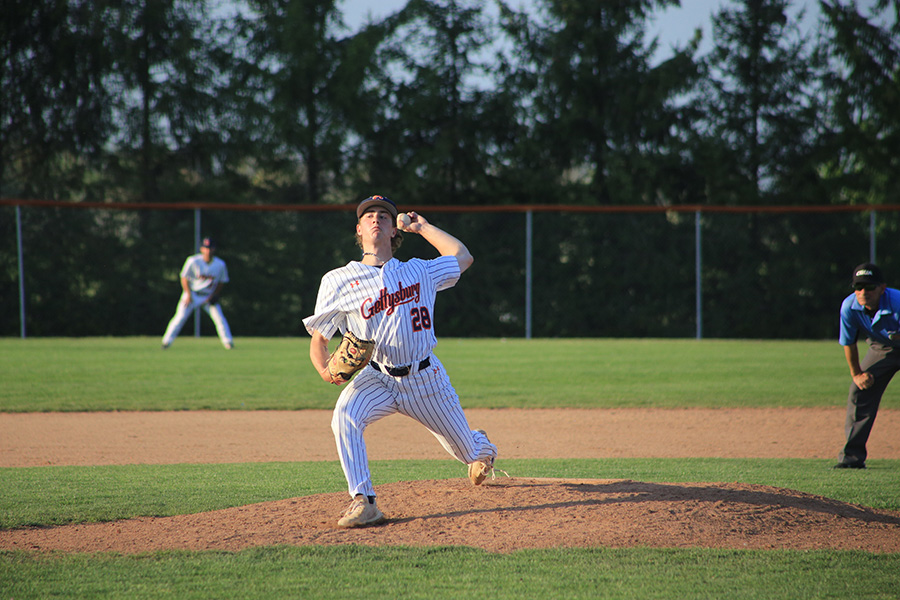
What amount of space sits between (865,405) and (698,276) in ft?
38.2

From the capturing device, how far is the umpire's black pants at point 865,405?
616 cm

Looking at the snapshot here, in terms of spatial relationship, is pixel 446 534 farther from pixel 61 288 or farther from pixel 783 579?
pixel 61 288

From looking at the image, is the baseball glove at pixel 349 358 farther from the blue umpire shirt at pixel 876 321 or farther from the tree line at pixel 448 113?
the tree line at pixel 448 113

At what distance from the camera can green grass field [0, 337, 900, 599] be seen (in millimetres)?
3354

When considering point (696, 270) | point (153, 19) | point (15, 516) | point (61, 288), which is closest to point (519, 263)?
point (696, 270)

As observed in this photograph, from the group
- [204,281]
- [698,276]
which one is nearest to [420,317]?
[204,281]

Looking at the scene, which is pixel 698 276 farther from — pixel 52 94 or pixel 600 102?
pixel 52 94

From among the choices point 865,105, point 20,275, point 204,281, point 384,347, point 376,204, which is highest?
point 865,105

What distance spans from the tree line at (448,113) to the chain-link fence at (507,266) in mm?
3672

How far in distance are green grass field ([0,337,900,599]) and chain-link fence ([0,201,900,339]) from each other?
16.5ft

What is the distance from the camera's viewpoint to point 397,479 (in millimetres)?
5664

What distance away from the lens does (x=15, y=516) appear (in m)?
4.55

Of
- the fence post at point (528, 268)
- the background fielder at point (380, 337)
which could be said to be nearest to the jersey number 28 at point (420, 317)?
the background fielder at point (380, 337)

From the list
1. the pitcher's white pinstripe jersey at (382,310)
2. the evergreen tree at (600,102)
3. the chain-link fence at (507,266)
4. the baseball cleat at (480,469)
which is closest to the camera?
the pitcher's white pinstripe jersey at (382,310)
